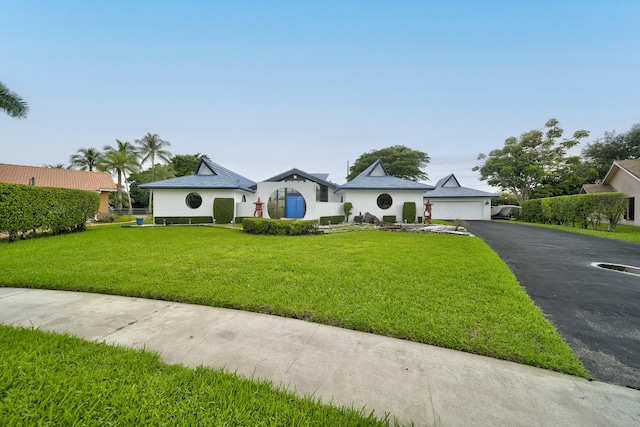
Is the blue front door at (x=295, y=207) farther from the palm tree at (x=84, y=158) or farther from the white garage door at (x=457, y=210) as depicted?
the palm tree at (x=84, y=158)

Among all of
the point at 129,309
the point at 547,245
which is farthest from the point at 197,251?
the point at 547,245

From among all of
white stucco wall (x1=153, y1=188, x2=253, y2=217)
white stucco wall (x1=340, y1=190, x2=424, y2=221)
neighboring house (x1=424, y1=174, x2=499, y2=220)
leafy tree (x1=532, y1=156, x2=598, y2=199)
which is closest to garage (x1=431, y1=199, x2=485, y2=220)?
neighboring house (x1=424, y1=174, x2=499, y2=220)

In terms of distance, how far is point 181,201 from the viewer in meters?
18.6

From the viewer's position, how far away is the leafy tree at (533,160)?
27.1 m

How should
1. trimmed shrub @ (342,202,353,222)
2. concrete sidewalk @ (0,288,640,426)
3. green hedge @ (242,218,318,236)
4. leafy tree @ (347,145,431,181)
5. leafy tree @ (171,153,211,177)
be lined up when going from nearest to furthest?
concrete sidewalk @ (0,288,640,426), green hedge @ (242,218,318,236), trimmed shrub @ (342,202,353,222), leafy tree @ (347,145,431,181), leafy tree @ (171,153,211,177)

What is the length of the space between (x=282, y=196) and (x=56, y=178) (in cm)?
2607

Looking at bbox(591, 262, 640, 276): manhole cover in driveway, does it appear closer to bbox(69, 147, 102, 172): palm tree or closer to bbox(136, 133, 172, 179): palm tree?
bbox(136, 133, 172, 179): palm tree

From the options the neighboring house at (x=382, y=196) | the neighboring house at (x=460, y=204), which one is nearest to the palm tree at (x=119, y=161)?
the neighboring house at (x=382, y=196)

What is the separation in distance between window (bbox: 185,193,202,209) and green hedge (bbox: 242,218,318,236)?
852 cm

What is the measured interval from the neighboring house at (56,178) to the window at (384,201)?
25.2 meters

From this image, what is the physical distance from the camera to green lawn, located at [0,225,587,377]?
3053mm

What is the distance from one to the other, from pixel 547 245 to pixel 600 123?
29.1m

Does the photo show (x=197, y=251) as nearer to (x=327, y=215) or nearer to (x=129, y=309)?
(x=129, y=309)

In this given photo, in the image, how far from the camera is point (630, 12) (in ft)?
32.6
